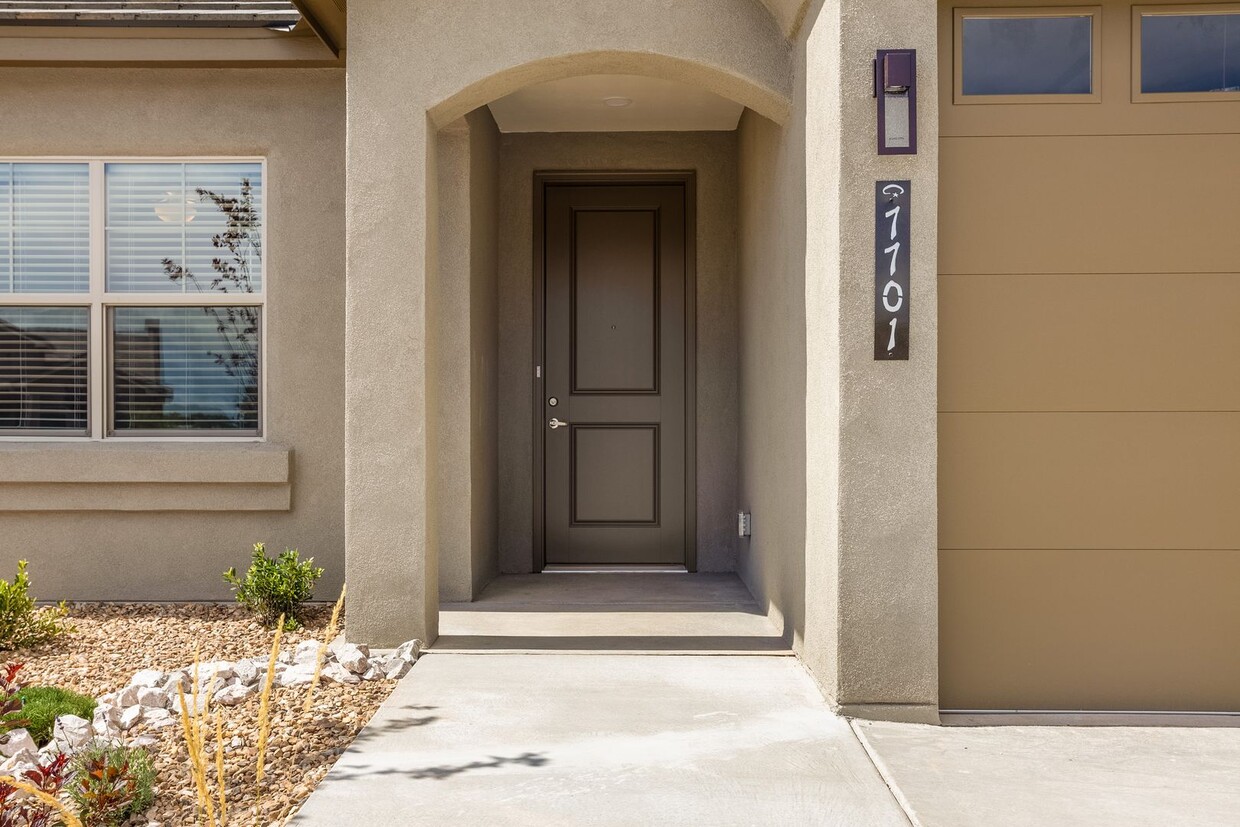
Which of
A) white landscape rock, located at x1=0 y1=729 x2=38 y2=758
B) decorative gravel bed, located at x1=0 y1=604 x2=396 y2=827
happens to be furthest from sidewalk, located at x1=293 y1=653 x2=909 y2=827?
white landscape rock, located at x1=0 y1=729 x2=38 y2=758

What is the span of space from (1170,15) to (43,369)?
20.5 ft

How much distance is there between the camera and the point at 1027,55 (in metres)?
3.75

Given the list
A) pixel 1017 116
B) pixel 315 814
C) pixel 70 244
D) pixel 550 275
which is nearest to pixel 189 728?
pixel 315 814

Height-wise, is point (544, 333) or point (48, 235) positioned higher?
point (48, 235)

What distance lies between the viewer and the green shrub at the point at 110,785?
2.67m

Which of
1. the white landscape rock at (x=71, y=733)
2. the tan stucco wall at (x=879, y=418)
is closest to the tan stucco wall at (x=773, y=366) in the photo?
the tan stucco wall at (x=879, y=418)

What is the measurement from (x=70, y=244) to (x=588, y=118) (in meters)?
3.41

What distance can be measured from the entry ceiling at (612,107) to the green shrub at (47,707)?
413 centimetres

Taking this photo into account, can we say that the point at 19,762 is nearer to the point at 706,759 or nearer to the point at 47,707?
the point at 47,707

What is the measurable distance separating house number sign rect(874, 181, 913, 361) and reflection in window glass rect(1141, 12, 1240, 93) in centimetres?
113

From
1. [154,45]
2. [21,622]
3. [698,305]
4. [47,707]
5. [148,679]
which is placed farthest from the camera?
[698,305]

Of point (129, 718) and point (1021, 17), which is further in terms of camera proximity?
point (1021, 17)

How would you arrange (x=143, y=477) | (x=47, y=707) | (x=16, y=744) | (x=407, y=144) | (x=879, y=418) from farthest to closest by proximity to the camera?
(x=143, y=477)
(x=407, y=144)
(x=879, y=418)
(x=47, y=707)
(x=16, y=744)

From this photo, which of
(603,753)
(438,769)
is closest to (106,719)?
(438,769)
